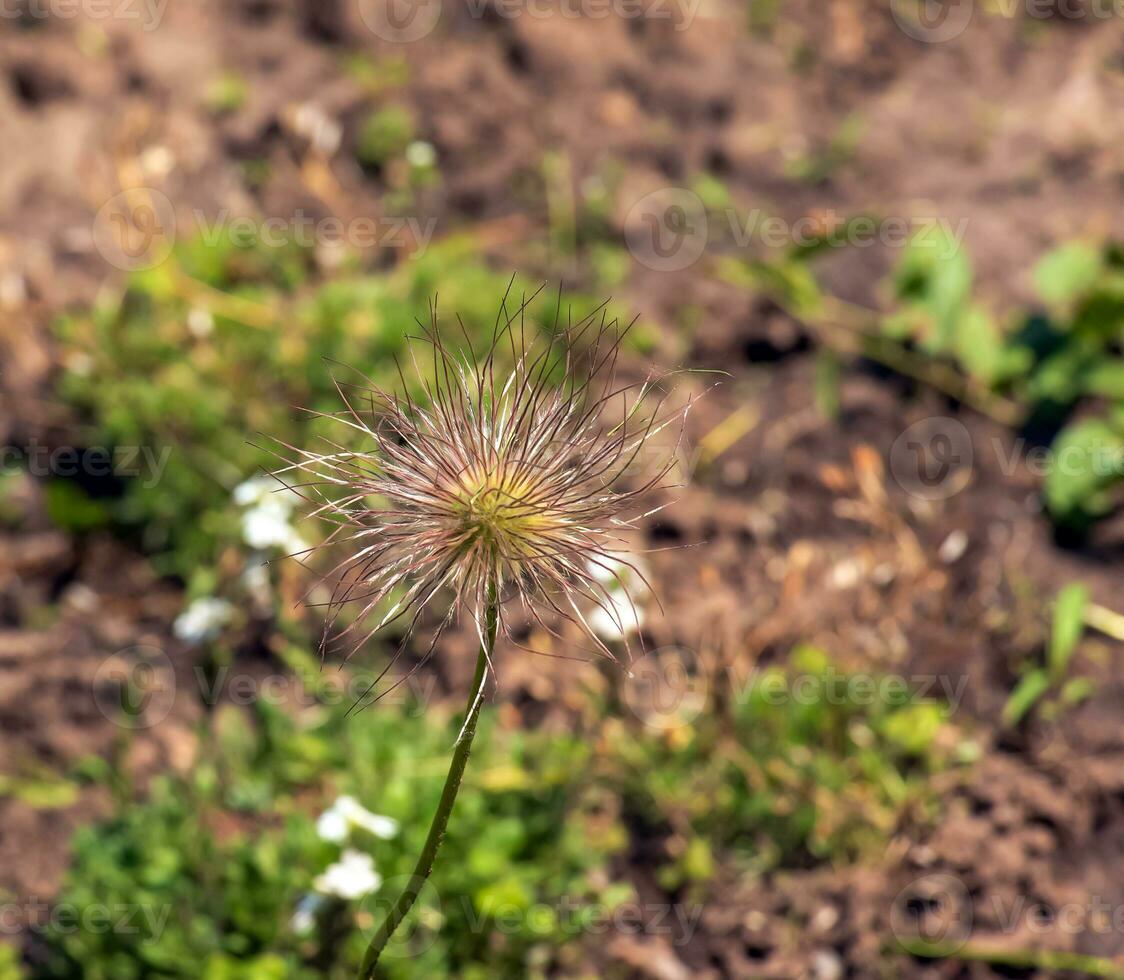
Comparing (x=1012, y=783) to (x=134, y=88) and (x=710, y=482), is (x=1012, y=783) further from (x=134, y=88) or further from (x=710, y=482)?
(x=134, y=88)

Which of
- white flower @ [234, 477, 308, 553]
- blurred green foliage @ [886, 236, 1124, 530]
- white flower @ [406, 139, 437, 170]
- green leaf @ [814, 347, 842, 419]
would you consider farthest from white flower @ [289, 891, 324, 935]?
white flower @ [406, 139, 437, 170]

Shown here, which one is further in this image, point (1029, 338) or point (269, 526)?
point (1029, 338)

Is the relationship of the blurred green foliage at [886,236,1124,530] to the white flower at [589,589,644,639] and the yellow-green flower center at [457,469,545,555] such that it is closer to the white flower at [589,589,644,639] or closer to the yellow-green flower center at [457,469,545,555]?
the white flower at [589,589,644,639]

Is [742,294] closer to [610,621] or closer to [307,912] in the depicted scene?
[610,621]

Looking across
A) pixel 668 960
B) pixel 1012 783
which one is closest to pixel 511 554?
pixel 668 960

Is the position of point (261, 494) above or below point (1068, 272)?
below

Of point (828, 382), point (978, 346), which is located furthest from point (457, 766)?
point (978, 346)
